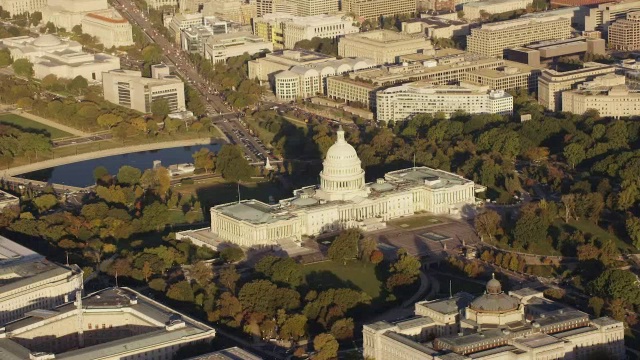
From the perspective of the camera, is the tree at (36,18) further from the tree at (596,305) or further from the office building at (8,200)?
the tree at (596,305)

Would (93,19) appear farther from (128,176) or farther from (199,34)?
(128,176)

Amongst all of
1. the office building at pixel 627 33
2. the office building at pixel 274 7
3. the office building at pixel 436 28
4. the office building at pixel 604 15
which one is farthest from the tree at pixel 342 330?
the office building at pixel 274 7

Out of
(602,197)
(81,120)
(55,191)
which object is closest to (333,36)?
(81,120)

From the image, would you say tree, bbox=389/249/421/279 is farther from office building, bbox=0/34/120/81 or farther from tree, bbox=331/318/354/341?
office building, bbox=0/34/120/81

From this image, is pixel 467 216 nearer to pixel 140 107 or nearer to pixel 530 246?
pixel 530 246

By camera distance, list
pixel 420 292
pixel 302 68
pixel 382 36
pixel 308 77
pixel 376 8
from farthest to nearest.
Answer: pixel 376 8, pixel 382 36, pixel 302 68, pixel 308 77, pixel 420 292

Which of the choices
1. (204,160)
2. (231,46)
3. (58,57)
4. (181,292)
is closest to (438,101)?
(204,160)
